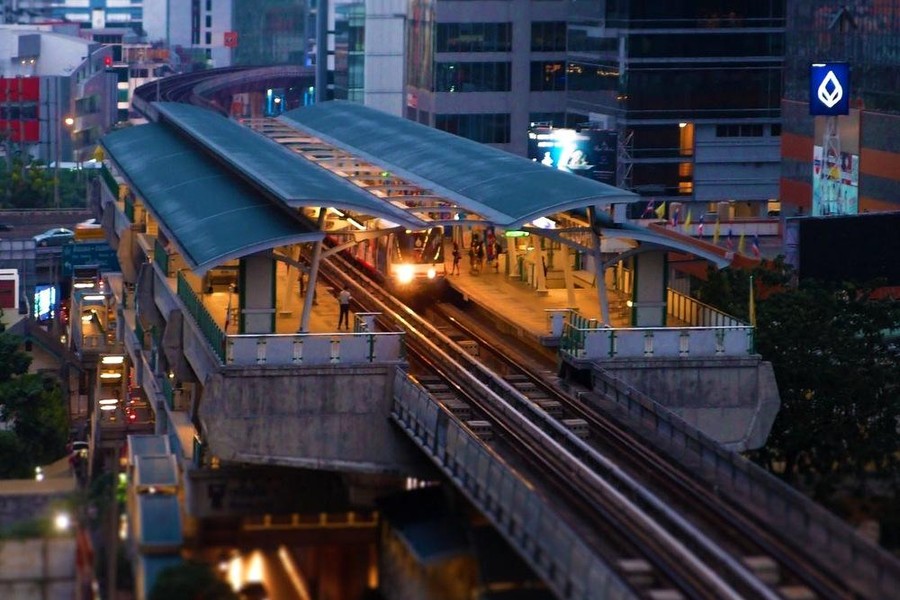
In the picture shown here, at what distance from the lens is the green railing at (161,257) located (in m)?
58.8

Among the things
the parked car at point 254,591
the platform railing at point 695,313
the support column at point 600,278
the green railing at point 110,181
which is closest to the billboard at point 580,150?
the green railing at point 110,181

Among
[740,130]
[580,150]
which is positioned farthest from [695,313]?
[740,130]

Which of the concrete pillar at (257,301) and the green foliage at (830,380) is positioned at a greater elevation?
the concrete pillar at (257,301)

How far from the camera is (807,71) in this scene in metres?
88.4

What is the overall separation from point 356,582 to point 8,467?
22.6 meters

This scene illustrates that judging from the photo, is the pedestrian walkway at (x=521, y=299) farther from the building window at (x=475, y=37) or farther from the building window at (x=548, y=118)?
the building window at (x=475, y=37)

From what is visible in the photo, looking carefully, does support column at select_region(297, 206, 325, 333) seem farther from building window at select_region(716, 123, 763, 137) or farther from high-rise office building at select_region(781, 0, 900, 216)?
building window at select_region(716, 123, 763, 137)

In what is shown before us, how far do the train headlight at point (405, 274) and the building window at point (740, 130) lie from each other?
45.3 metres

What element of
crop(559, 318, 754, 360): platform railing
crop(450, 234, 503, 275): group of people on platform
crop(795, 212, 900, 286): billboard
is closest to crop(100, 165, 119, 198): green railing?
crop(450, 234, 503, 275): group of people on platform

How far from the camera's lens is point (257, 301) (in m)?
45.1

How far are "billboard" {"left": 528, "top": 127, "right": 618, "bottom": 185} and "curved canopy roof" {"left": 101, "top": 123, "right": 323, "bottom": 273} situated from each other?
21376 millimetres

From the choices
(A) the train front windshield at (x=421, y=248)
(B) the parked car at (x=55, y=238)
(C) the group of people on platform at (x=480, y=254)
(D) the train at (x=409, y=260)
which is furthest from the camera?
(B) the parked car at (x=55, y=238)

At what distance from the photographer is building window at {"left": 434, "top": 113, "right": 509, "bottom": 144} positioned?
114 meters

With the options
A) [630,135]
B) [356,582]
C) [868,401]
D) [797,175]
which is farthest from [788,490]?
[630,135]
